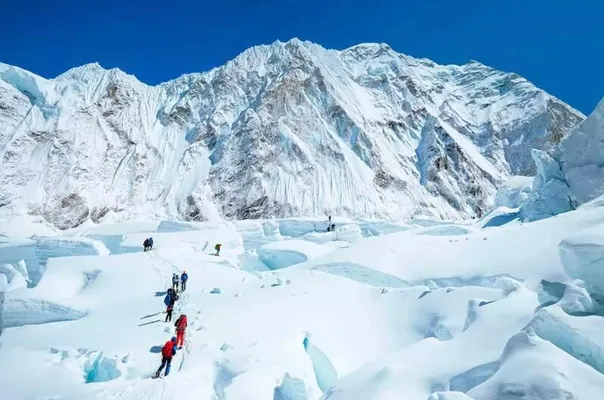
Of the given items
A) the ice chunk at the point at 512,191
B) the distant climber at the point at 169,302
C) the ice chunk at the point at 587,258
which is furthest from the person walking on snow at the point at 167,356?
the ice chunk at the point at 512,191

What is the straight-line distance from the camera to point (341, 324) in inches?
570

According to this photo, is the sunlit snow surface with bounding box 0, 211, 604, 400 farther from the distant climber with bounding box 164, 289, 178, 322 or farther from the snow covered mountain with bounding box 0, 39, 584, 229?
the snow covered mountain with bounding box 0, 39, 584, 229

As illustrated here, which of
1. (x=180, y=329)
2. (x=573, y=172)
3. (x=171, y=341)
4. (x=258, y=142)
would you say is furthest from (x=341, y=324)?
(x=258, y=142)

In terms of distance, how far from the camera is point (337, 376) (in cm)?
1199

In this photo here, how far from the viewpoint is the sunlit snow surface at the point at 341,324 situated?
8109mm

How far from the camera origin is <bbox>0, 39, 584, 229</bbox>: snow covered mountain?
73.1 metres

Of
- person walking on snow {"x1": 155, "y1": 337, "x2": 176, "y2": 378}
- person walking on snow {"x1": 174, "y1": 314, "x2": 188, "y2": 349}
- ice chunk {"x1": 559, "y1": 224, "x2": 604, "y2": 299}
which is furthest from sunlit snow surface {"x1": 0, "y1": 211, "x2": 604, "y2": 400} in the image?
person walking on snow {"x1": 174, "y1": 314, "x2": 188, "y2": 349}

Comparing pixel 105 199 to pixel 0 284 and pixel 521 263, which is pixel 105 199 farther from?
pixel 521 263

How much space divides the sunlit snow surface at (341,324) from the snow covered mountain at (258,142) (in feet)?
169

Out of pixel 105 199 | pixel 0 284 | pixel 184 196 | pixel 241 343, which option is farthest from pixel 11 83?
pixel 241 343

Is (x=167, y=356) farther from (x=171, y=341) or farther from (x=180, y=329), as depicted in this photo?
(x=180, y=329)

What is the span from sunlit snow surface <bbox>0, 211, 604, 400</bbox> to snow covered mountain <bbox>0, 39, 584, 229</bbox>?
169ft

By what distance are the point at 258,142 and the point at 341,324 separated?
69708mm

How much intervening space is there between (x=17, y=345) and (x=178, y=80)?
104113 millimetres
